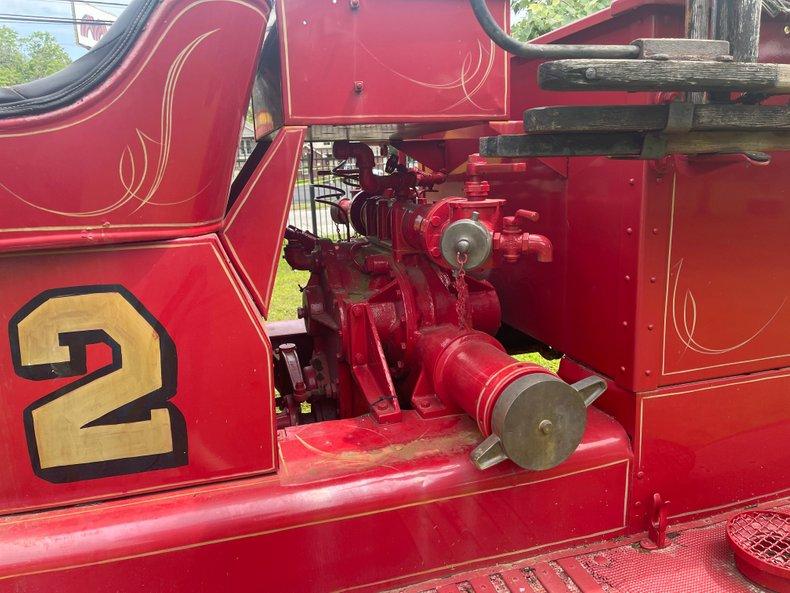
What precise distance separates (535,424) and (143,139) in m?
1.27

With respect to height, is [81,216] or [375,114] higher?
[375,114]

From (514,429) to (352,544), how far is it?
0.57 m

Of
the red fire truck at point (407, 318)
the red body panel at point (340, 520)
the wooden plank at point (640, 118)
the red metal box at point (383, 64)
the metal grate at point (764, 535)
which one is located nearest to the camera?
the wooden plank at point (640, 118)

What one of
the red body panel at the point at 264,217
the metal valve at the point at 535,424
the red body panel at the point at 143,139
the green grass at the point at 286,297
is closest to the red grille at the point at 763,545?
the metal valve at the point at 535,424

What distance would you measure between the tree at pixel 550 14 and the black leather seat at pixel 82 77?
28.7 feet

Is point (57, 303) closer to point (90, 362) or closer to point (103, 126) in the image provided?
point (90, 362)

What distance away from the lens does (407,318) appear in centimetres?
243

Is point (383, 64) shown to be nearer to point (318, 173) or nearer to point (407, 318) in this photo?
point (407, 318)

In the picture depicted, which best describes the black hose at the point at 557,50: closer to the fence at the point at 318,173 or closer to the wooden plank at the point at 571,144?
the wooden plank at the point at 571,144

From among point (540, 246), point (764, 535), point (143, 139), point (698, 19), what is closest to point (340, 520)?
point (540, 246)

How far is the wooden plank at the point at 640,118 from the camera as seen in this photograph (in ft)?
4.67

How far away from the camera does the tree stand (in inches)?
379

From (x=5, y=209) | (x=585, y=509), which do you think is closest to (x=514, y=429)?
(x=585, y=509)

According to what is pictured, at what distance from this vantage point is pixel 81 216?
157cm
